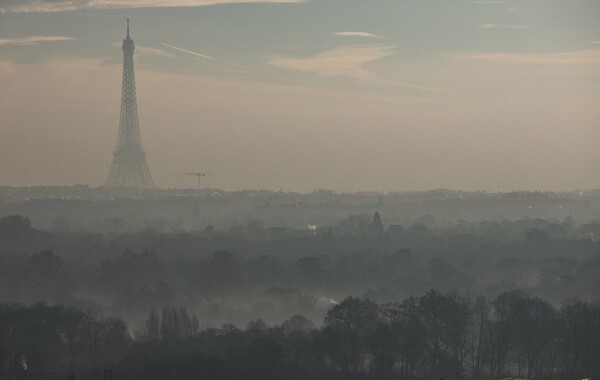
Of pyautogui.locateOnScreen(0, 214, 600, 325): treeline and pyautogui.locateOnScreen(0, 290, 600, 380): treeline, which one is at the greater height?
pyautogui.locateOnScreen(0, 290, 600, 380): treeline

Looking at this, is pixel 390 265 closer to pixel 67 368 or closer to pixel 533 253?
pixel 533 253

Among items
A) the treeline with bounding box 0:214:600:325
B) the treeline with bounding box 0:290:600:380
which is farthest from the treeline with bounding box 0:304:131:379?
the treeline with bounding box 0:214:600:325

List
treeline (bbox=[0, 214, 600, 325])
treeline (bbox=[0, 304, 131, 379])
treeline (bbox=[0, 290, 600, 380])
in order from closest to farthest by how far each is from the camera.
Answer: treeline (bbox=[0, 290, 600, 380])
treeline (bbox=[0, 304, 131, 379])
treeline (bbox=[0, 214, 600, 325])

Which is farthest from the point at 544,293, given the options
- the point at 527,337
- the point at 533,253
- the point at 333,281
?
the point at 533,253

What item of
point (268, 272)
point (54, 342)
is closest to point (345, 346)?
point (54, 342)

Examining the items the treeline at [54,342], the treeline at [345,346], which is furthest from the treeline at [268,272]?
the treeline at [54,342]

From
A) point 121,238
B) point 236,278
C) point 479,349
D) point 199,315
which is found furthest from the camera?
point 121,238

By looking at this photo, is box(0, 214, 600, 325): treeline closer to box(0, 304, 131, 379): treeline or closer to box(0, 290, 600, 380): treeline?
box(0, 290, 600, 380): treeline

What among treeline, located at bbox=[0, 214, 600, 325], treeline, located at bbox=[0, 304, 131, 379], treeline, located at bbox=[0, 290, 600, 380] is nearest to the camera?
treeline, located at bbox=[0, 290, 600, 380]

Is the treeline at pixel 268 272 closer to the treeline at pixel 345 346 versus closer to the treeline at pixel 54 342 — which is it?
the treeline at pixel 345 346
